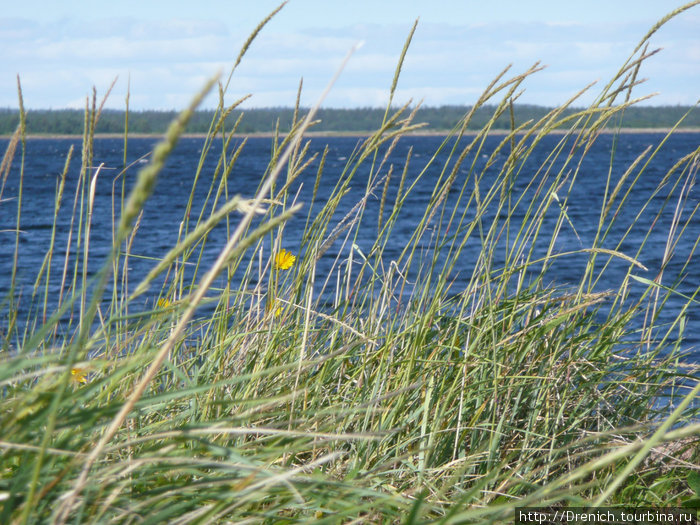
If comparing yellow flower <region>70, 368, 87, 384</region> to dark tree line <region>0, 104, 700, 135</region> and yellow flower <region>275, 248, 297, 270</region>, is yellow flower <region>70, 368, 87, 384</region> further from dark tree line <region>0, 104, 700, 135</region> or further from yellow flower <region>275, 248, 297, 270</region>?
dark tree line <region>0, 104, 700, 135</region>

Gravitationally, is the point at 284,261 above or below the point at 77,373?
above

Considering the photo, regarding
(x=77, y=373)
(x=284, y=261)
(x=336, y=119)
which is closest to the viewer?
(x=77, y=373)

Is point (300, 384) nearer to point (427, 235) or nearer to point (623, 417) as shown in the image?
point (623, 417)

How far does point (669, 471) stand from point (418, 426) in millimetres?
808

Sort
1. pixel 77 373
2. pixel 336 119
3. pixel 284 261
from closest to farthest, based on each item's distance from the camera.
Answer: pixel 77 373 < pixel 284 261 < pixel 336 119

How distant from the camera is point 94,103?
1.68 metres

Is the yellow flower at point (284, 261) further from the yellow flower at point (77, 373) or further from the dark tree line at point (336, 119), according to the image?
the dark tree line at point (336, 119)

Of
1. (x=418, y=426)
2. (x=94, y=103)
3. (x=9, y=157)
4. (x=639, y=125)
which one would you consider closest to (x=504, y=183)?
(x=418, y=426)

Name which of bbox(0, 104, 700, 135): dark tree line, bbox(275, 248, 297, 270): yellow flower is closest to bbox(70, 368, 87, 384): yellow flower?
bbox(275, 248, 297, 270): yellow flower

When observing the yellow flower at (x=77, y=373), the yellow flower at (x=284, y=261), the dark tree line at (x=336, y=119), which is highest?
the dark tree line at (x=336, y=119)

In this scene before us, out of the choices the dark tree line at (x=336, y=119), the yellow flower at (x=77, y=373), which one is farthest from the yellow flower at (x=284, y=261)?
the dark tree line at (x=336, y=119)

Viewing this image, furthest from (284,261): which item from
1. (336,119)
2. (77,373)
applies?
(336,119)

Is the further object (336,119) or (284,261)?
(336,119)

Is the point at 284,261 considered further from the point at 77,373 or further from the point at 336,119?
the point at 336,119
